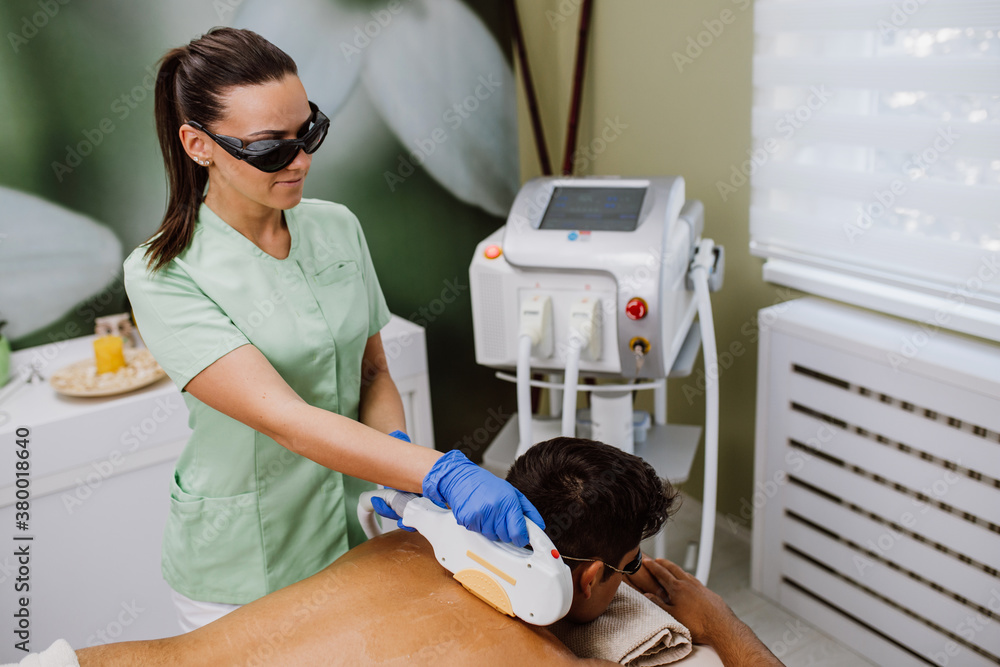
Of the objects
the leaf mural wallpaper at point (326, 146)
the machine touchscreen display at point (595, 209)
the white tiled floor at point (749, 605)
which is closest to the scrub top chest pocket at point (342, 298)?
the machine touchscreen display at point (595, 209)

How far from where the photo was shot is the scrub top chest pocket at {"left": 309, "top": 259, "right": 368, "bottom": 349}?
1.31 metres

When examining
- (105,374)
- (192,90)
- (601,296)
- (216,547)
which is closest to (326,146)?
(105,374)

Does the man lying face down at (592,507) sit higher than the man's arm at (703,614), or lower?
higher

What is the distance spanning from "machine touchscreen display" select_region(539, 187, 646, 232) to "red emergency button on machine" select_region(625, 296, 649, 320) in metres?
0.17

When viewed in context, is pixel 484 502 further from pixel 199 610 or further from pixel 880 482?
pixel 880 482

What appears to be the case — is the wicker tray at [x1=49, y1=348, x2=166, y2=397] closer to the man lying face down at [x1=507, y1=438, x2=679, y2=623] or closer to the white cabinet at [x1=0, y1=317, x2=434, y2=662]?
the white cabinet at [x1=0, y1=317, x2=434, y2=662]

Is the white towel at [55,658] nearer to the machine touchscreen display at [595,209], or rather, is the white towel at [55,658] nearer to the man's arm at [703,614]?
the man's arm at [703,614]

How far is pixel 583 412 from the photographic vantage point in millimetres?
2094

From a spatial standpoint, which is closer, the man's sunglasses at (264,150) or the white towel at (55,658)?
the white towel at (55,658)

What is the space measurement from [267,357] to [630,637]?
676 millimetres

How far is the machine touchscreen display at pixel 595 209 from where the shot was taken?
177 cm

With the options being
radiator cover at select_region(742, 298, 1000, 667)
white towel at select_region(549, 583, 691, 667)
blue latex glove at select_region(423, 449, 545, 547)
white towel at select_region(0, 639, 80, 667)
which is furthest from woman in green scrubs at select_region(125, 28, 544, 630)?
radiator cover at select_region(742, 298, 1000, 667)

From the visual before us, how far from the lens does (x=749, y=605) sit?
7.39 feet

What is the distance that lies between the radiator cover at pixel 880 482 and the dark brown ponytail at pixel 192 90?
139 centimetres
